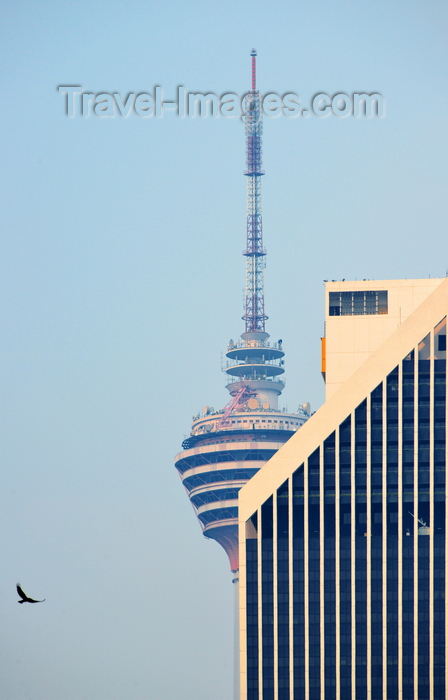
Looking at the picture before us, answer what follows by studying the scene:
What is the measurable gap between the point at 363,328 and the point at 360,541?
97.6ft

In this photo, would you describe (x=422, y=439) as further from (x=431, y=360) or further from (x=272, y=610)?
(x=272, y=610)

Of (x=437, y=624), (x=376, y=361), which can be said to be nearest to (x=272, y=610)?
(x=437, y=624)

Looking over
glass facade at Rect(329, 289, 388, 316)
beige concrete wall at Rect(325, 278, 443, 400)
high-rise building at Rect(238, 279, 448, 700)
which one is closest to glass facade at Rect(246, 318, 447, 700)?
high-rise building at Rect(238, 279, 448, 700)

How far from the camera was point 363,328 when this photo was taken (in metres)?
193

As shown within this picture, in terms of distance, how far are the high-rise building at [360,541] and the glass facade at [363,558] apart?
0.41 feet

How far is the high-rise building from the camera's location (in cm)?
17312

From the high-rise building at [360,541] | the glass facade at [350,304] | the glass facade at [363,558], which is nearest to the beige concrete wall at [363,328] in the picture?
the glass facade at [350,304]

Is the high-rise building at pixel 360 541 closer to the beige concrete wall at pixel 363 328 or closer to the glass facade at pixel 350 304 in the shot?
the beige concrete wall at pixel 363 328

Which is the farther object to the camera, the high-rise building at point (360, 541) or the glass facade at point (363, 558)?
the high-rise building at point (360, 541)

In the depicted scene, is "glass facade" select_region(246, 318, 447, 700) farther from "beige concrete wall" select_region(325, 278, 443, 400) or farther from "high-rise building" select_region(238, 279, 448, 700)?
"beige concrete wall" select_region(325, 278, 443, 400)

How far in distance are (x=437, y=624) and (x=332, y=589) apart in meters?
13.1

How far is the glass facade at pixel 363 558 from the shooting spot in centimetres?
17300

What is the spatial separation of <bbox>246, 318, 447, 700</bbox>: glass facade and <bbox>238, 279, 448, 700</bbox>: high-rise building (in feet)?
0.41

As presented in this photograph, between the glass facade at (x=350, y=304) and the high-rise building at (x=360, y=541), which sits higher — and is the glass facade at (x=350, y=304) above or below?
above
